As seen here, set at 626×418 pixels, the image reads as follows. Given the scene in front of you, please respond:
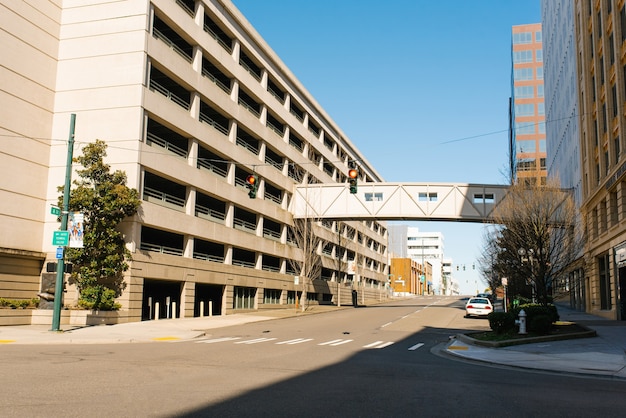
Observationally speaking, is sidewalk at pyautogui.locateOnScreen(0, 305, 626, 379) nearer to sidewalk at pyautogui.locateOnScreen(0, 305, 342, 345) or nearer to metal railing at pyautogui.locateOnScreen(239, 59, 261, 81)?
sidewalk at pyautogui.locateOnScreen(0, 305, 342, 345)

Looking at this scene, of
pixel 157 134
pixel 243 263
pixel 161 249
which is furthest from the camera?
pixel 243 263

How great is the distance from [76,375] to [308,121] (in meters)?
54.3

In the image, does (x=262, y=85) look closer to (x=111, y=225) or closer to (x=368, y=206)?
(x=368, y=206)

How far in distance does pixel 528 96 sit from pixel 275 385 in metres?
103

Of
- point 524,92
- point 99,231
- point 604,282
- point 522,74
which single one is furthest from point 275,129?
point 522,74

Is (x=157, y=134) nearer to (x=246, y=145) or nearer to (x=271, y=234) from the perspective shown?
(x=246, y=145)

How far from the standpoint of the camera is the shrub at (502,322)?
22.0m

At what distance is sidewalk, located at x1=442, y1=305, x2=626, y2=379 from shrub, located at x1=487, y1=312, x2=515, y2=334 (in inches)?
68.1

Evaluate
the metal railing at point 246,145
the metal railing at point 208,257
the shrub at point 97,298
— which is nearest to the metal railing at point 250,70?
the metal railing at point 246,145

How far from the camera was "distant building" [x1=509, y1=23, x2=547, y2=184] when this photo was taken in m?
99.1

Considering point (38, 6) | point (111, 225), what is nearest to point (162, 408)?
point (111, 225)

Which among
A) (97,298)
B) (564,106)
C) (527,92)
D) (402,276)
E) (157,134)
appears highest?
(527,92)

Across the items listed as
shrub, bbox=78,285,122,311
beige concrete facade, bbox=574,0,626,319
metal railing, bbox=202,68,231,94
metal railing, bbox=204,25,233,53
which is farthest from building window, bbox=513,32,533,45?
shrub, bbox=78,285,122,311

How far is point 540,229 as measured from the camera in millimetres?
32500
